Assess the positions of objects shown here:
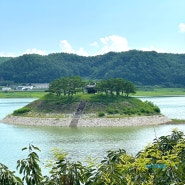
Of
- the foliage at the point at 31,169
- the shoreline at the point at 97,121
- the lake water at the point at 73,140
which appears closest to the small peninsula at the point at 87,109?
the shoreline at the point at 97,121

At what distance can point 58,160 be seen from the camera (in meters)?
9.12

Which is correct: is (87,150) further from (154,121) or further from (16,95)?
(16,95)

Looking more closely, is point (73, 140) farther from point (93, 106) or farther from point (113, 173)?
point (113, 173)

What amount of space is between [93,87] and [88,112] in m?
15.6

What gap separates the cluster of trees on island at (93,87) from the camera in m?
88.1

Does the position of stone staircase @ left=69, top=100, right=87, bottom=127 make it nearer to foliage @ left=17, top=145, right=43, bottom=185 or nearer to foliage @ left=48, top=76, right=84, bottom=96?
foliage @ left=48, top=76, right=84, bottom=96

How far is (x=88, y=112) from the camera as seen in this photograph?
7638 cm

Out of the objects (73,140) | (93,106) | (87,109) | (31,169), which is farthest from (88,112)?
(31,169)

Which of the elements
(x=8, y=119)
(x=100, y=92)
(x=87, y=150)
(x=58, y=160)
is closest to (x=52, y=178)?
(x=58, y=160)

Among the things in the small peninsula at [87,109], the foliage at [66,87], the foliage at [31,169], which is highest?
the foliage at [66,87]

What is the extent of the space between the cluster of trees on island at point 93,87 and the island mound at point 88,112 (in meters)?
3.03

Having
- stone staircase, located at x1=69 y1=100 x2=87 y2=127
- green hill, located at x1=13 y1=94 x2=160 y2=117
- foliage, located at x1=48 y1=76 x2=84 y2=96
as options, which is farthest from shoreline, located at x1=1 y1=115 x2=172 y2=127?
foliage, located at x1=48 y1=76 x2=84 y2=96

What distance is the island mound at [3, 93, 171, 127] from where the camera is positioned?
2825 inches

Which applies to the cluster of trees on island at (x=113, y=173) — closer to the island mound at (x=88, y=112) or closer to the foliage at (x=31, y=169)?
the foliage at (x=31, y=169)
